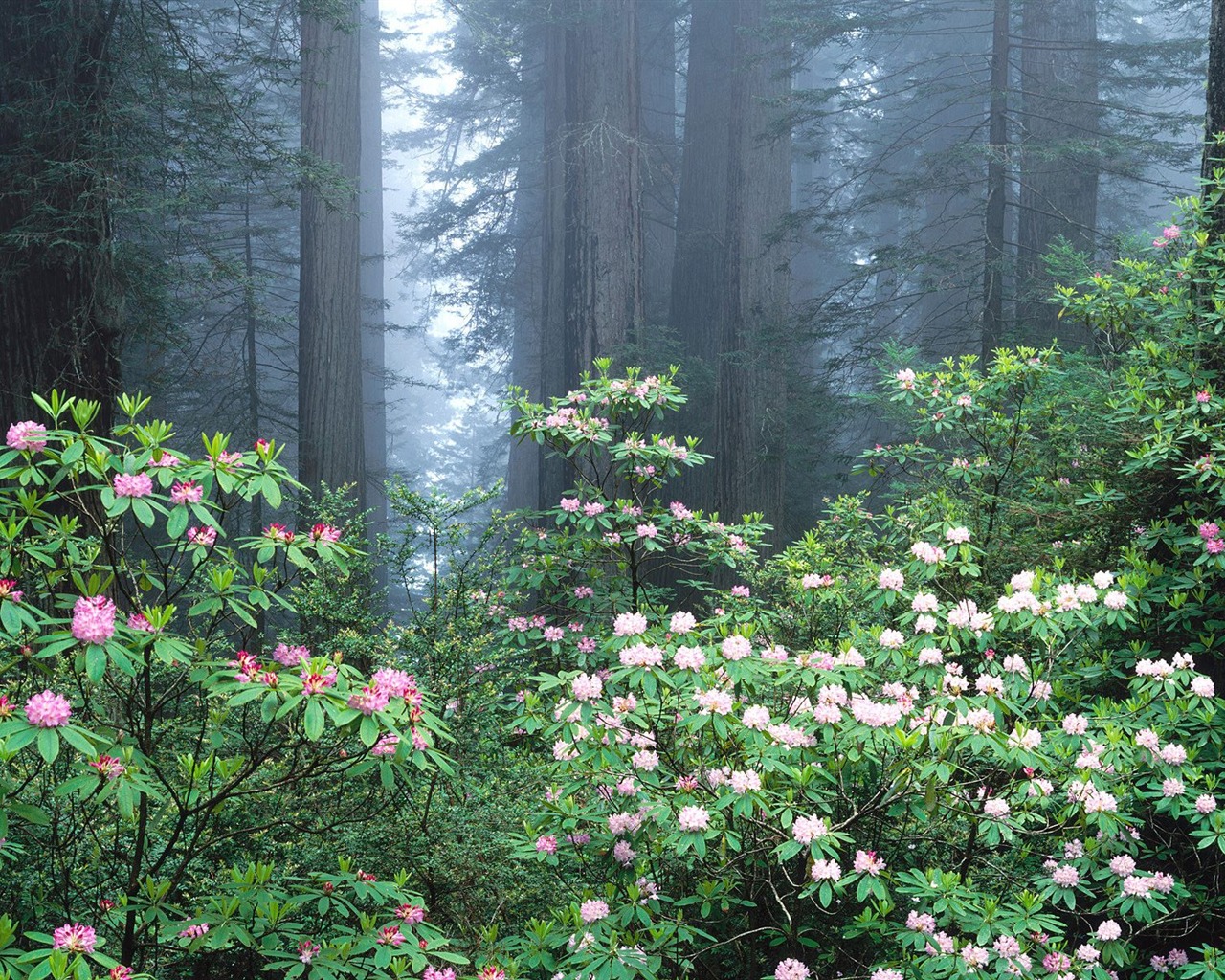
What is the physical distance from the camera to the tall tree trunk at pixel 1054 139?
10.4 m

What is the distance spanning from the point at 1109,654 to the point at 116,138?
6.19m

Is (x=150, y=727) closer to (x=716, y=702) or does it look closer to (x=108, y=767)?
(x=108, y=767)

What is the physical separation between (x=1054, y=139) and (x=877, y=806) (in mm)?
10205

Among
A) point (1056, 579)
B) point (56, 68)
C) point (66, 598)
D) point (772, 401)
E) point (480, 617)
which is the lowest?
point (772, 401)

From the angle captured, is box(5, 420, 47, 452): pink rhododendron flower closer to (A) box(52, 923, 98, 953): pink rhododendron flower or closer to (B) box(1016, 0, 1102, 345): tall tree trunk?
(A) box(52, 923, 98, 953): pink rhododendron flower

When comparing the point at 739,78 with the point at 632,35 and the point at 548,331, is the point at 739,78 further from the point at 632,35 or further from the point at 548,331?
the point at 548,331

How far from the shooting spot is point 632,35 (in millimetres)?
10703

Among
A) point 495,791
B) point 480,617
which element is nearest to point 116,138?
point 480,617

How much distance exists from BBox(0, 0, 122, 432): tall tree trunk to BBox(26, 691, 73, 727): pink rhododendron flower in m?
4.60

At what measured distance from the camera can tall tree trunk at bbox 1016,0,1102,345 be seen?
10.4m

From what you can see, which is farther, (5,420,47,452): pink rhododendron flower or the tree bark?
the tree bark

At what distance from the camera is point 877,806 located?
295 centimetres

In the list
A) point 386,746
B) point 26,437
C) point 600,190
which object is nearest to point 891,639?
point 386,746

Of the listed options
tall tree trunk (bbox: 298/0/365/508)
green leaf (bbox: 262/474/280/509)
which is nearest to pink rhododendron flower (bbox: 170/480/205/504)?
green leaf (bbox: 262/474/280/509)
